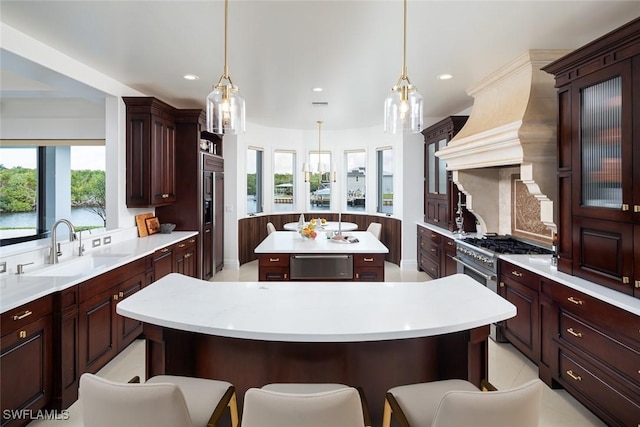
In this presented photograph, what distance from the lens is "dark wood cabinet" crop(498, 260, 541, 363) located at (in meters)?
2.79

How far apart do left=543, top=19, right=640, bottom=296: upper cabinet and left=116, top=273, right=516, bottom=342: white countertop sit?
975 mm

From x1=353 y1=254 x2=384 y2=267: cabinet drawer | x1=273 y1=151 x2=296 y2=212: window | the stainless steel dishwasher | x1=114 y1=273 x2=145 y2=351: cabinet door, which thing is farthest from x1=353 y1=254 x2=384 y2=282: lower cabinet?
x1=273 y1=151 x2=296 y2=212: window

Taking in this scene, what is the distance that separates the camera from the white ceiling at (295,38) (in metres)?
2.52

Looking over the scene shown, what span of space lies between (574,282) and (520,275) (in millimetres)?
642

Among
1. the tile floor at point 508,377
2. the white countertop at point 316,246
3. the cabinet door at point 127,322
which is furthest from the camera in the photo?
the white countertop at point 316,246

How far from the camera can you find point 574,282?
2.37 metres

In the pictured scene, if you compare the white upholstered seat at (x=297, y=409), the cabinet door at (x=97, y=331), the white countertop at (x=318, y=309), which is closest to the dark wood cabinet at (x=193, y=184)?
the cabinet door at (x=97, y=331)

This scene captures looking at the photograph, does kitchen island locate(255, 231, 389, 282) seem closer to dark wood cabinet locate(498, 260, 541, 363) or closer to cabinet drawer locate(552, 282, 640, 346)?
dark wood cabinet locate(498, 260, 541, 363)

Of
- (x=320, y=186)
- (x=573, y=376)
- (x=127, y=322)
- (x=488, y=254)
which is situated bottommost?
(x=573, y=376)

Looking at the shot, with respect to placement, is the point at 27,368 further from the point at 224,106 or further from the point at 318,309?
the point at 224,106

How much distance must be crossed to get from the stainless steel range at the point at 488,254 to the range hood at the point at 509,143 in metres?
0.30

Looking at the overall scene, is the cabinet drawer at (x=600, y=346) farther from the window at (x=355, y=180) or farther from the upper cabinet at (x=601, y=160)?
the window at (x=355, y=180)

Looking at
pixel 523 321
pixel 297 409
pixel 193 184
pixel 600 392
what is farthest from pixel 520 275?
pixel 193 184

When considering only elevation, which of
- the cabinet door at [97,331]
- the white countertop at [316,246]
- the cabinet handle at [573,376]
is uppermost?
the white countertop at [316,246]
